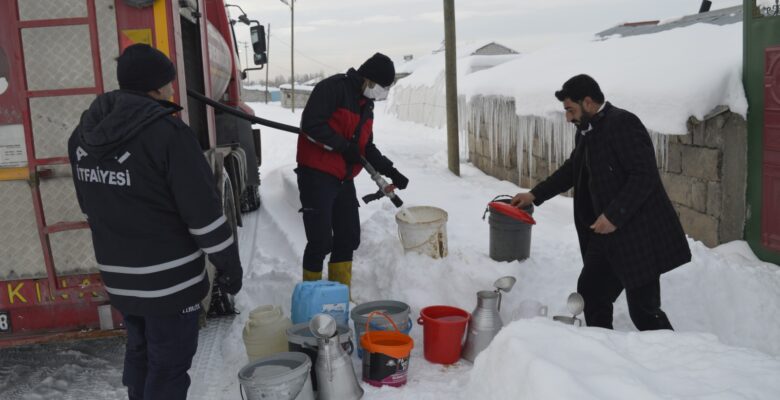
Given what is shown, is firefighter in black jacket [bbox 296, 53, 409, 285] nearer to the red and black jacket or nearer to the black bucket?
the red and black jacket

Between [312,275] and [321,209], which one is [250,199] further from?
[321,209]

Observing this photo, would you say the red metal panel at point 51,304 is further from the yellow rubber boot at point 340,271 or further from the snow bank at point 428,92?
the snow bank at point 428,92

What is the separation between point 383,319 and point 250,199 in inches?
225

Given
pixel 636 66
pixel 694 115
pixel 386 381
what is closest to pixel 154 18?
pixel 386 381

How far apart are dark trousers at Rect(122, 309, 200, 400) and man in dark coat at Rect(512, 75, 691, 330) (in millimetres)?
2193

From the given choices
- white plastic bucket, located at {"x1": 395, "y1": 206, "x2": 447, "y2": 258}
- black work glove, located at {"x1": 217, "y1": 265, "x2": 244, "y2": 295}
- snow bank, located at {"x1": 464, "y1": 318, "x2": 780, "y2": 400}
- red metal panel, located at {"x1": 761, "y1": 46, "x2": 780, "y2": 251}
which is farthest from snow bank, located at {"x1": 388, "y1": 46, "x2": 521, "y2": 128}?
black work glove, located at {"x1": 217, "y1": 265, "x2": 244, "y2": 295}

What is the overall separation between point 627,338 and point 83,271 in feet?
9.64

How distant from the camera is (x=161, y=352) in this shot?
2.76m

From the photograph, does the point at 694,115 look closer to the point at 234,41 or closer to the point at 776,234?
the point at 776,234

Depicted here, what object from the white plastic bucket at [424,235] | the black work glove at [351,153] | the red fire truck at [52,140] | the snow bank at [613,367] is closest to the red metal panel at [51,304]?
the red fire truck at [52,140]

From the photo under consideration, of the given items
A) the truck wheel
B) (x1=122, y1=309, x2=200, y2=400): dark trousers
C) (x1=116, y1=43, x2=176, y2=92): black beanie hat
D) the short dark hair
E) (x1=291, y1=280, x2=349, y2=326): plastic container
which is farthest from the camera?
the truck wheel

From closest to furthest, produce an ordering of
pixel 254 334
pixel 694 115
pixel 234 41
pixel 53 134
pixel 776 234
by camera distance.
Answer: pixel 53 134
pixel 254 334
pixel 776 234
pixel 694 115
pixel 234 41

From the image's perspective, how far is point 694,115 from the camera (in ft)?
17.7

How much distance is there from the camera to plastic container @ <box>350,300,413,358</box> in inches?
151
